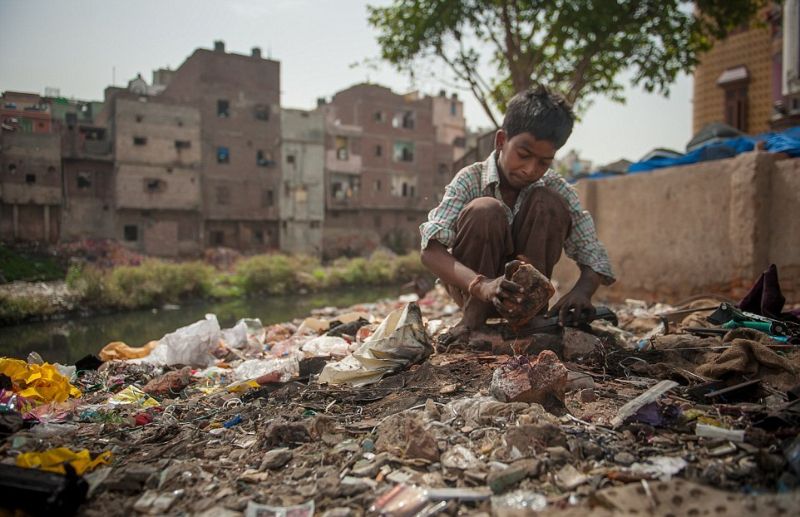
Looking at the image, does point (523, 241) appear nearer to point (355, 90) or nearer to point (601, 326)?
point (601, 326)

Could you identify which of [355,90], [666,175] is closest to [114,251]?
[355,90]

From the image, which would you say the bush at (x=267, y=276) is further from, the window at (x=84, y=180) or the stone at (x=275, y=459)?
the stone at (x=275, y=459)

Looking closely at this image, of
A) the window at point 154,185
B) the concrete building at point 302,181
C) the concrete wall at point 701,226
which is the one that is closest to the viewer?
the concrete wall at point 701,226

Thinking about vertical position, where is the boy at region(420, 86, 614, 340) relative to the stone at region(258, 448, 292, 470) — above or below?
above

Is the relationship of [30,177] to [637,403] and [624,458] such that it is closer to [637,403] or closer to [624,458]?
[637,403]

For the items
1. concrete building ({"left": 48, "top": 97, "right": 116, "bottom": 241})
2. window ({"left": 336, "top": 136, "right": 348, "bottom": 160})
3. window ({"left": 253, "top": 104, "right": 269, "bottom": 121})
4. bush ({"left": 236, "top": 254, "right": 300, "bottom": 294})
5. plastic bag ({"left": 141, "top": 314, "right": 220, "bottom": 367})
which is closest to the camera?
plastic bag ({"left": 141, "top": 314, "right": 220, "bottom": 367})

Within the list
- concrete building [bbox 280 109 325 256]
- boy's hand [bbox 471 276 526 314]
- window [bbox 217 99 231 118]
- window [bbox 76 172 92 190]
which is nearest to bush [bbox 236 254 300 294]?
concrete building [bbox 280 109 325 256]

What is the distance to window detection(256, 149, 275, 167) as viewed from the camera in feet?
87.7

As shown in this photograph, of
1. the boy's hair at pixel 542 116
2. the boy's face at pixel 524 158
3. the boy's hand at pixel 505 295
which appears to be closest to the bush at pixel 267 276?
the boy's face at pixel 524 158

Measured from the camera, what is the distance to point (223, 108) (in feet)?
84.4

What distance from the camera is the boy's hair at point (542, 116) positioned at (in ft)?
8.52

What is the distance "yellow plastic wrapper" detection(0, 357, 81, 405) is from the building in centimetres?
1451

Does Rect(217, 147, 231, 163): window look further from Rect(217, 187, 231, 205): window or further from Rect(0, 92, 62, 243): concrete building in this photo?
Rect(0, 92, 62, 243): concrete building

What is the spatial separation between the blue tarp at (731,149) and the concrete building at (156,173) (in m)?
22.7
